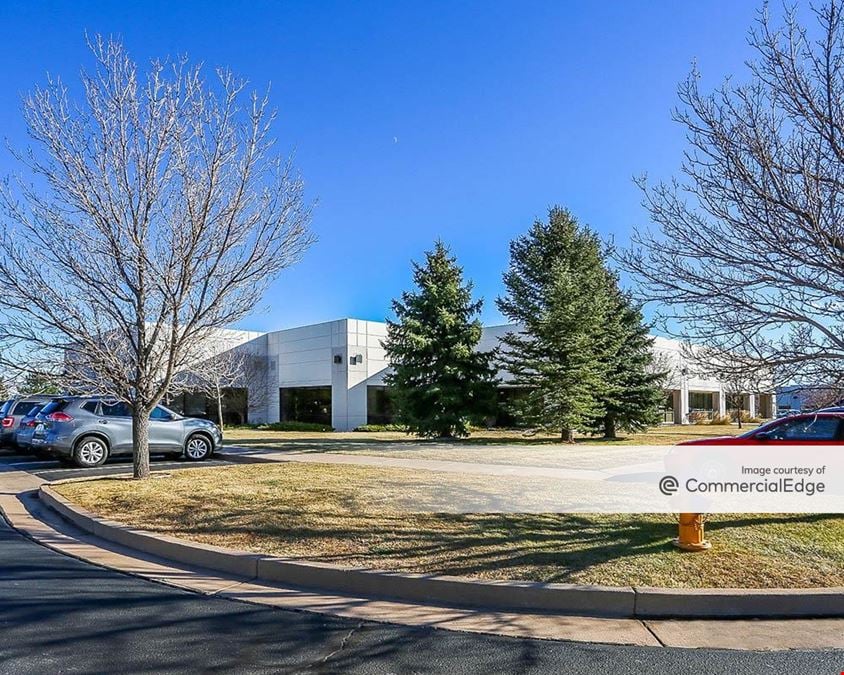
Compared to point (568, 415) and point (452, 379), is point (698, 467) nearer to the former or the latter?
point (568, 415)

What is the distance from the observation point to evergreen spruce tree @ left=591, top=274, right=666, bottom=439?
86.4ft

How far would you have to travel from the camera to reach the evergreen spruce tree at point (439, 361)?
83.3 feet

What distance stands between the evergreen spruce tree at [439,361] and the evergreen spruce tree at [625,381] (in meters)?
4.91

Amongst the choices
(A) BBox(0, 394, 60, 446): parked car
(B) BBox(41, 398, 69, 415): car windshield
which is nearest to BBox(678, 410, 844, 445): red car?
(B) BBox(41, 398, 69, 415): car windshield

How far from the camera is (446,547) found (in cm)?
668

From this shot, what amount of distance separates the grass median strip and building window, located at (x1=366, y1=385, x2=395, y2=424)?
2902 centimetres

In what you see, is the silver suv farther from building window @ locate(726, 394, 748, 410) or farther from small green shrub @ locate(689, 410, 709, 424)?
small green shrub @ locate(689, 410, 709, 424)

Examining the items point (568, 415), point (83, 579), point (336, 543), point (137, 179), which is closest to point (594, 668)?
point (336, 543)

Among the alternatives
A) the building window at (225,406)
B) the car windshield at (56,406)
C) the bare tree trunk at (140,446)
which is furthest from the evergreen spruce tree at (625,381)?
the building window at (225,406)

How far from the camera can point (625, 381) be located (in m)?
27.1

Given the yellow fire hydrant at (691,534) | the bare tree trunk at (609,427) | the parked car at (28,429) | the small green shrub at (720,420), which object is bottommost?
the small green shrub at (720,420)
